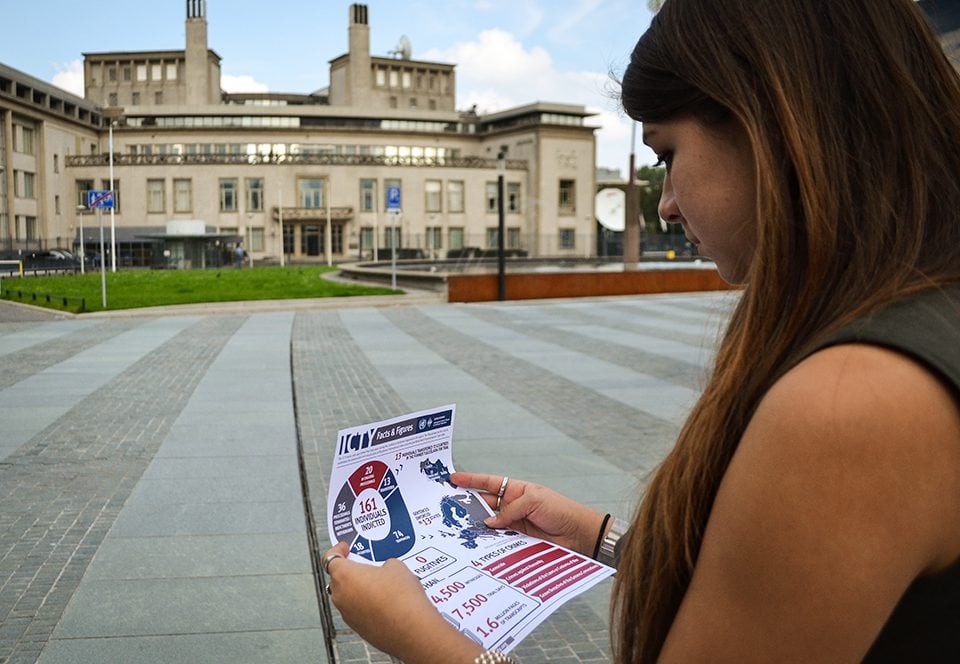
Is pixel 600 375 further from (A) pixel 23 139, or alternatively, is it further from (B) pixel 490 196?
(B) pixel 490 196

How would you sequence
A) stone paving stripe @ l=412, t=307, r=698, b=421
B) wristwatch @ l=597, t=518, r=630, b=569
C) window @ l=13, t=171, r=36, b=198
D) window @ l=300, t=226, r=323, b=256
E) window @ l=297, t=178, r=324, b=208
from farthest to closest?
window @ l=300, t=226, r=323, b=256
window @ l=297, t=178, r=324, b=208
window @ l=13, t=171, r=36, b=198
stone paving stripe @ l=412, t=307, r=698, b=421
wristwatch @ l=597, t=518, r=630, b=569

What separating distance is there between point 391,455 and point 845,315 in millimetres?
914

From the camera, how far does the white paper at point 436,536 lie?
154 cm

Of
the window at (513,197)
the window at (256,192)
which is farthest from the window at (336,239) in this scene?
the window at (513,197)

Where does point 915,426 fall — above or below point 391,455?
above

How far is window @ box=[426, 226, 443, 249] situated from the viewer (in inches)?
3130

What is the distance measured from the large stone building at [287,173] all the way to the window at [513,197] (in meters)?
0.13

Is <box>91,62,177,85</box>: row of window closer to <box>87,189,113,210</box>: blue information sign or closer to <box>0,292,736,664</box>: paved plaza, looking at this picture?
<box>87,189,113,210</box>: blue information sign

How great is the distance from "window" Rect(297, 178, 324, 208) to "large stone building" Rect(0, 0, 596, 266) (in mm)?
119

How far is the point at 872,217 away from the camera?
1070 mm

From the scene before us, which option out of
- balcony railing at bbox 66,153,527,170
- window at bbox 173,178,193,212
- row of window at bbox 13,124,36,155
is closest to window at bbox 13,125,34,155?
row of window at bbox 13,124,36,155

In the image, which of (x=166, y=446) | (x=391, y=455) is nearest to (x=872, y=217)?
(x=391, y=455)

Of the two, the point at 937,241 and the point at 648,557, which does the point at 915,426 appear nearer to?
the point at 937,241

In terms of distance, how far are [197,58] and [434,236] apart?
36.0 m
